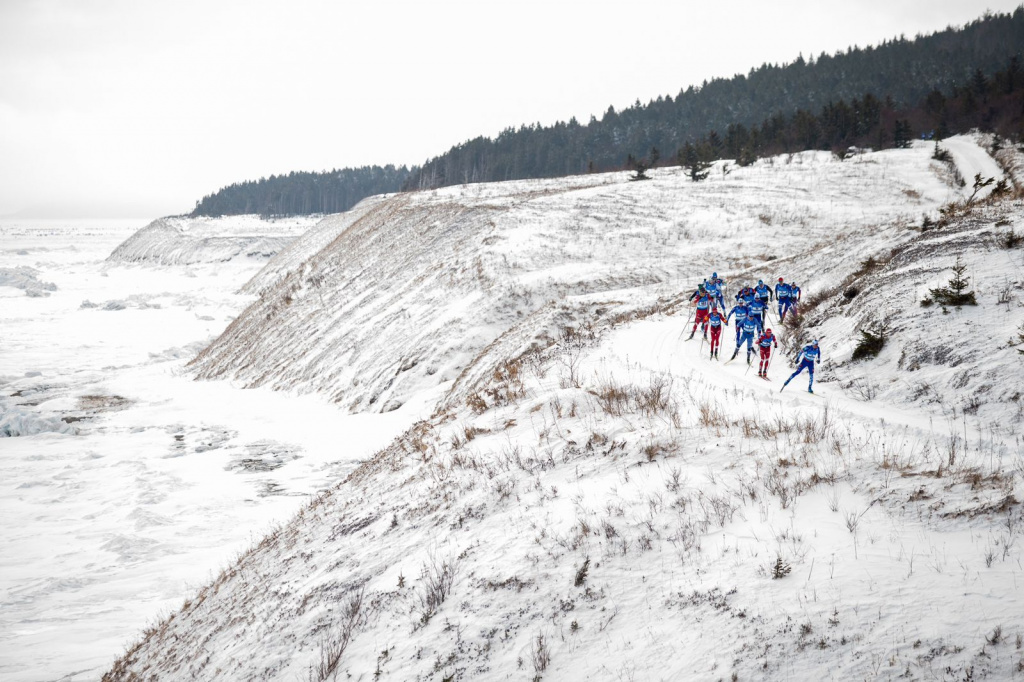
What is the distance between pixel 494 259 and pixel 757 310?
46.3ft

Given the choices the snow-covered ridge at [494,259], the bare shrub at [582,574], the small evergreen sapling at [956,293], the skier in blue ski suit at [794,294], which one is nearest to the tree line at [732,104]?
the snow-covered ridge at [494,259]

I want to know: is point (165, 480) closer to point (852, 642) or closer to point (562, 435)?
point (562, 435)

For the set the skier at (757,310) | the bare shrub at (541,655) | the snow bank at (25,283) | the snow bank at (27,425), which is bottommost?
the snow bank at (27,425)

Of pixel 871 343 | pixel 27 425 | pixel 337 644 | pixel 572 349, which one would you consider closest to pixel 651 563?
pixel 337 644

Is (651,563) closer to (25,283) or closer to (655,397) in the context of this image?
(655,397)

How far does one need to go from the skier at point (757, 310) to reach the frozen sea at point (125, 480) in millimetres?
10530

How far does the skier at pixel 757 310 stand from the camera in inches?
554

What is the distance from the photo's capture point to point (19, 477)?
1479 cm

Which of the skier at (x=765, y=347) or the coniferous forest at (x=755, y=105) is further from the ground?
the coniferous forest at (x=755, y=105)

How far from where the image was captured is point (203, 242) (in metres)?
91.2

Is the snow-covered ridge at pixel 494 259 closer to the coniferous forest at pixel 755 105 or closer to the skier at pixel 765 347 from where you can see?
the skier at pixel 765 347

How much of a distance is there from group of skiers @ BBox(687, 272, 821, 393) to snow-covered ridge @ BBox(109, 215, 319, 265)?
83647 millimetres

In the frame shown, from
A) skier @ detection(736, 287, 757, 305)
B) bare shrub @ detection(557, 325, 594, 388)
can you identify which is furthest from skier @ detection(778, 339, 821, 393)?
bare shrub @ detection(557, 325, 594, 388)

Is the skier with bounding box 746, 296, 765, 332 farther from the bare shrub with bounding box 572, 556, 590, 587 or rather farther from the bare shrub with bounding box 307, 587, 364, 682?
the bare shrub with bounding box 307, 587, 364, 682
